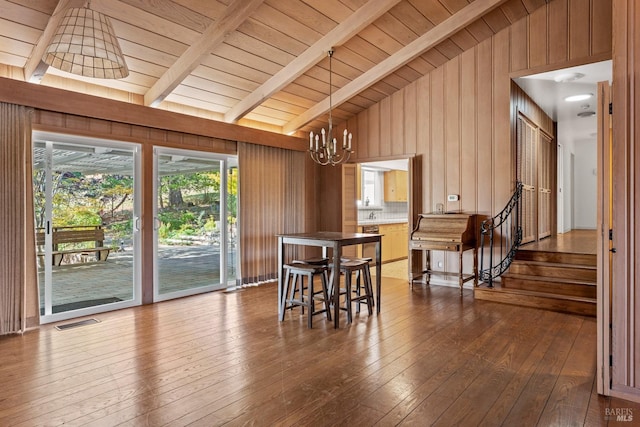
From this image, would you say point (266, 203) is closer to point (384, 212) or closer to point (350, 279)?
point (350, 279)

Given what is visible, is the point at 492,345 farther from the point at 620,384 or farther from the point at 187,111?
the point at 187,111

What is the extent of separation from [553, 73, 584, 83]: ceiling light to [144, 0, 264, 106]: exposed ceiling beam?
13.2ft

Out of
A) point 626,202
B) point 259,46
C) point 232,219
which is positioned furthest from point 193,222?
point 626,202

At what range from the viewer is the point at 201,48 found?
403 centimetres

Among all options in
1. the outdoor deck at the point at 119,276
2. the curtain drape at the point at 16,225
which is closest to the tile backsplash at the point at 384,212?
the outdoor deck at the point at 119,276

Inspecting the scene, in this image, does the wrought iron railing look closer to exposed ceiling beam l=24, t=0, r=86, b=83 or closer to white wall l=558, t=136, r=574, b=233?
white wall l=558, t=136, r=574, b=233

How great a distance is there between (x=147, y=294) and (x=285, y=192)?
266 centimetres

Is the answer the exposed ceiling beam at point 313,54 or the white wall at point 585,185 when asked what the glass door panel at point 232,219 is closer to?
the exposed ceiling beam at point 313,54

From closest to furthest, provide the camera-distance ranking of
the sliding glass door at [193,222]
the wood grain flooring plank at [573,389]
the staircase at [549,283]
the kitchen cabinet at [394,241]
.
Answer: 1. the wood grain flooring plank at [573,389]
2. the staircase at [549,283]
3. the sliding glass door at [193,222]
4. the kitchen cabinet at [394,241]

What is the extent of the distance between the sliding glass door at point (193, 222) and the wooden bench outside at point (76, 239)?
0.62 meters

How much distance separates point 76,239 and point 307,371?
3.11 metres

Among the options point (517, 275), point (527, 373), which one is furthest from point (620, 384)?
point (517, 275)

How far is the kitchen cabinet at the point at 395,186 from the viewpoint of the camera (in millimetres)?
9383

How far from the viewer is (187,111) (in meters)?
5.23
